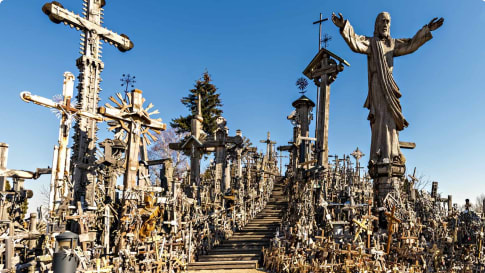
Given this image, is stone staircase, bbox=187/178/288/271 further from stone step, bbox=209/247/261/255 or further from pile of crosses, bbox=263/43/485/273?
pile of crosses, bbox=263/43/485/273

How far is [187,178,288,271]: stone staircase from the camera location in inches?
439

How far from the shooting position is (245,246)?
500 inches

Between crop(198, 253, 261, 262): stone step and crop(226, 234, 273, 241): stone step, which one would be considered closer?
crop(198, 253, 261, 262): stone step

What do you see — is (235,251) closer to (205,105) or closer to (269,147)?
(269,147)

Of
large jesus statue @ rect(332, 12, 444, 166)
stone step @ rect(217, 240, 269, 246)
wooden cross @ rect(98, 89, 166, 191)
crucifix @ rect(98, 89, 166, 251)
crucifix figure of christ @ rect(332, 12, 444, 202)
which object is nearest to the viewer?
crucifix @ rect(98, 89, 166, 251)

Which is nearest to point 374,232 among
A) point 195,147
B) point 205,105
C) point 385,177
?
point 385,177

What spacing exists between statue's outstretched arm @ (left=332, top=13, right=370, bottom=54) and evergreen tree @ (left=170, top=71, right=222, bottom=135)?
21.9 metres

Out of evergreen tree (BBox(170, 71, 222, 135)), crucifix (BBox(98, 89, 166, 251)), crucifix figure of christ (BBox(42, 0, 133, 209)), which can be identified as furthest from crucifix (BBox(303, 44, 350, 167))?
evergreen tree (BBox(170, 71, 222, 135))

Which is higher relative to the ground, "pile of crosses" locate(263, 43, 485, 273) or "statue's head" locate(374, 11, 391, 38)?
"statue's head" locate(374, 11, 391, 38)

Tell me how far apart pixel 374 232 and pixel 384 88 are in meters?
4.23

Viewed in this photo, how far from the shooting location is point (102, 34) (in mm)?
20422

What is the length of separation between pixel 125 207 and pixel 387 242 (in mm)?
6606

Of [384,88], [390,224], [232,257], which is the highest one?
[384,88]

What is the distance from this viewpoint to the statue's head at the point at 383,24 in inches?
471
